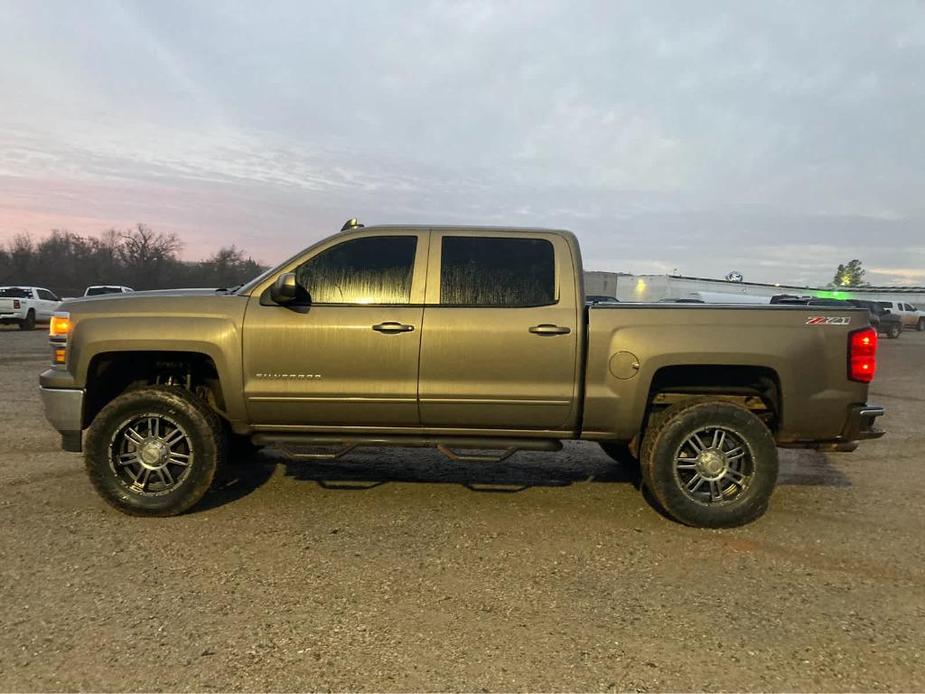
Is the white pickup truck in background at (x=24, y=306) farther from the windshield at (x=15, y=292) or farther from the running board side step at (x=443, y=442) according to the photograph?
the running board side step at (x=443, y=442)

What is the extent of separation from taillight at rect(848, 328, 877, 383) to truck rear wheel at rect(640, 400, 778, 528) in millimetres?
694

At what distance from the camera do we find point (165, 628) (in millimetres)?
2822

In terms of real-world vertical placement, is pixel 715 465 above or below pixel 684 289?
below

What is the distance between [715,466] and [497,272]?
1992 millimetres

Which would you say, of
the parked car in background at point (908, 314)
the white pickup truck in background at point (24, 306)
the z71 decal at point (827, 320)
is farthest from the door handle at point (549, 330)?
the parked car in background at point (908, 314)

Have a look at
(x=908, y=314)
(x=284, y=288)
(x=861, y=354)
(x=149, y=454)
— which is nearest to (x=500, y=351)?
(x=284, y=288)

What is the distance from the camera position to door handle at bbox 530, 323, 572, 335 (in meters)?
4.17

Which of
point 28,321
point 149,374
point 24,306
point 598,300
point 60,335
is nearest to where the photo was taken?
point 60,335

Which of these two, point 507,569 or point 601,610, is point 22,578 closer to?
point 507,569

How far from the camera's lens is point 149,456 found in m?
4.24

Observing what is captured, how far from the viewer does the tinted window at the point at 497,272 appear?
432cm

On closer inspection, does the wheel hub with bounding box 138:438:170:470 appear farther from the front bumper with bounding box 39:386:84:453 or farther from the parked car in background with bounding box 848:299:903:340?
the parked car in background with bounding box 848:299:903:340

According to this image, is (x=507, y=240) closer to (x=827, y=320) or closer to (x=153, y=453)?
(x=827, y=320)

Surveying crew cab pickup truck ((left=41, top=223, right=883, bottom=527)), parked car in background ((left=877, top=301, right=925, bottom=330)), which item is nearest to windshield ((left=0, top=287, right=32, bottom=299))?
crew cab pickup truck ((left=41, top=223, right=883, bottom=527))
